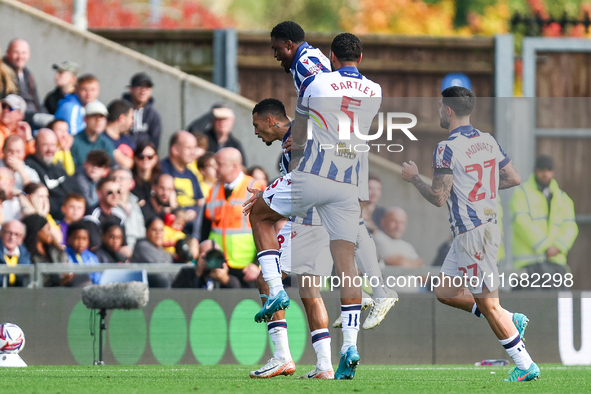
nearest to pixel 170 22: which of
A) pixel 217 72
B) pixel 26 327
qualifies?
pixel 217 72

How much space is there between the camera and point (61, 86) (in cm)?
1284

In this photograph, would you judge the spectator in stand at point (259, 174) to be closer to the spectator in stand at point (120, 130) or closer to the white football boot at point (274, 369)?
the spectator in stand at point (120, 130)

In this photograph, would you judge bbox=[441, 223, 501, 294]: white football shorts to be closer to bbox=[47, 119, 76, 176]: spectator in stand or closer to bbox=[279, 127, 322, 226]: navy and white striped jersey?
bbox=[279, 127, 322, 226]: navy and white striped jersey

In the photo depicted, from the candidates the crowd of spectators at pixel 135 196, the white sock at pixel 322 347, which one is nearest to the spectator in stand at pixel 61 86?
the crowd of spectators at pixel 135 196

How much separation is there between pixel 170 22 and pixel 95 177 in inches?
1031

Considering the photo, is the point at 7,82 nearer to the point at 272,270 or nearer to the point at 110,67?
the point at 110,67

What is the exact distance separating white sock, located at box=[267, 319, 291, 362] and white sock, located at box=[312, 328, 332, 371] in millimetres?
363

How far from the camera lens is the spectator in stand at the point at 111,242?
11.4m

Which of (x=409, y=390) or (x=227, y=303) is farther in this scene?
(x=227, y=303)

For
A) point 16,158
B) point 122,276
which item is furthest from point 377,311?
point 16,158

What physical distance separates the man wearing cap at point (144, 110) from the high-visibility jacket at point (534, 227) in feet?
15.2

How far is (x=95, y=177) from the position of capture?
39.2 feet

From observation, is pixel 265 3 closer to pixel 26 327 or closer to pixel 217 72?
pixel 217 72

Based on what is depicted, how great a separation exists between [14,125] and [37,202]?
1.26 m
